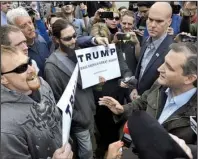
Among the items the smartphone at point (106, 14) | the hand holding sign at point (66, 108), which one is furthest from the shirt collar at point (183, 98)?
the smartphone at point (106, 14)

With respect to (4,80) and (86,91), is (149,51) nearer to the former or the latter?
(86,91)

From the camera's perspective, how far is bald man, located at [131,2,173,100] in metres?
2.26

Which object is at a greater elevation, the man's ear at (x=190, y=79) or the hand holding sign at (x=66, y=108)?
the man's ear at (x=190, y=79)

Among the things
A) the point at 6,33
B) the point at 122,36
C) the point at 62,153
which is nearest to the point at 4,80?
the point at 62,153

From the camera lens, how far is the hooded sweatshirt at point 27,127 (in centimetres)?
122

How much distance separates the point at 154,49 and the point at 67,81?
77 centimetres

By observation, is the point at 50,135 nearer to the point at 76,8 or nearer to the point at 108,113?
the point at 108,113

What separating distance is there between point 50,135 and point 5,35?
0.68 metres

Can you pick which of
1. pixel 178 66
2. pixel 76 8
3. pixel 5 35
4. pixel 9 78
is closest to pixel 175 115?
pixel 178 66

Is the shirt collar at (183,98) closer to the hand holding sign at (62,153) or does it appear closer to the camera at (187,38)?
the hand holding sign at (62,153)

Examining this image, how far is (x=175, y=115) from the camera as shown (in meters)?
1.39

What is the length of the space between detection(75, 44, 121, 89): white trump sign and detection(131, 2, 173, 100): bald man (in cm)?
23

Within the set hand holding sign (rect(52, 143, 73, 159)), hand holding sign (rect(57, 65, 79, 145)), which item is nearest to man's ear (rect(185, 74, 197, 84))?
hand holding sign (rect(57, 65, 79, 145))

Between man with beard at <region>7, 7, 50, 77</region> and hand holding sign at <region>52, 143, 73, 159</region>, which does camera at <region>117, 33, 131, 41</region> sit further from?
hand holding sign at <region>52, 143, 73, 159</region>
